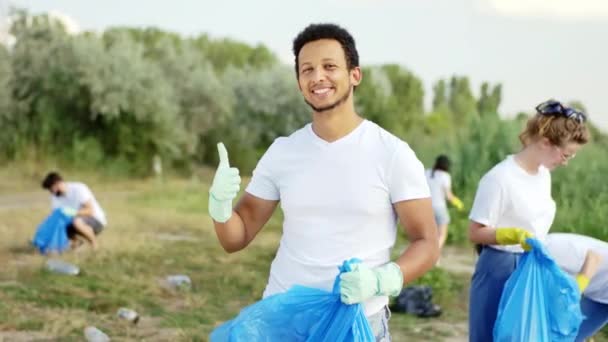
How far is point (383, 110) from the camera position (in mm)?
33375

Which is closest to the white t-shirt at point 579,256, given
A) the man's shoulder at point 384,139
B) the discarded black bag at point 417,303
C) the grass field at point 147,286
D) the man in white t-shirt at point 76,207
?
the man's shoulder at point 384,139

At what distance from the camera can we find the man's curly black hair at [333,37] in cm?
233

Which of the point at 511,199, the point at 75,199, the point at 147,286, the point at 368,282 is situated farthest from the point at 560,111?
the point at 75,199

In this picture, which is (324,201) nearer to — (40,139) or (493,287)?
(493,287)

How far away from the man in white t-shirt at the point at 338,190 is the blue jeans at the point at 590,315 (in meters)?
1.54

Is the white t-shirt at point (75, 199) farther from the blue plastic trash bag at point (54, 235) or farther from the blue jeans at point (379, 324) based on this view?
the blue jeans at point (379, 324)

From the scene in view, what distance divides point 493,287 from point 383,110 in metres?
30.2

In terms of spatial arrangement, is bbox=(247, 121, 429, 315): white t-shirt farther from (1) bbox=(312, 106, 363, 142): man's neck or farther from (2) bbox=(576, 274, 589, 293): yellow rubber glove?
(2) bbox=(576, 274, 589, 293): yellow rubber glove

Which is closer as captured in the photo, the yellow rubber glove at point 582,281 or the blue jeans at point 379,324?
the blue jeans at point 379,324

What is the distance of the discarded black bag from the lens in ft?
21.4

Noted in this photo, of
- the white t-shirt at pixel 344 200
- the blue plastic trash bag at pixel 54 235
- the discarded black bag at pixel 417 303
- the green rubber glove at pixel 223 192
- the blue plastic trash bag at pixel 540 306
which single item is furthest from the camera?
the blue plastic trash bag at pixel 54 235

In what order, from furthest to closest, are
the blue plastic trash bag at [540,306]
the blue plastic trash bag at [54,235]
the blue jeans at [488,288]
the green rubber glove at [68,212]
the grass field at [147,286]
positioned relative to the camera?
the green rubber glove at [68,212] < the blue plastic trash bag at [54,235] < the grass field at [147,286] < the blue jeans at [488,288] < the blue plastic trash bag at [540,306]

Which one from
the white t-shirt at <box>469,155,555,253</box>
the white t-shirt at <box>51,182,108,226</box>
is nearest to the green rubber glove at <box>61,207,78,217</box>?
the white t-shirt at <box>51,182,108,226</box>

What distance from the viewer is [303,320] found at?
223 cm
